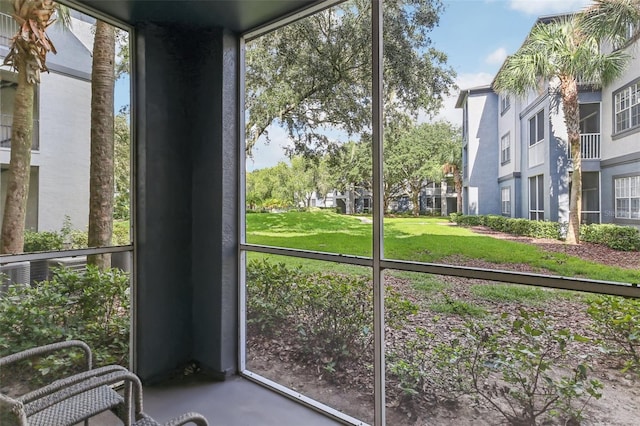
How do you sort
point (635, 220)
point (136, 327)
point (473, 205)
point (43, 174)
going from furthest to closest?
point (136, 327)
point (43, 174)
point (473, 205)
point (635, 220)

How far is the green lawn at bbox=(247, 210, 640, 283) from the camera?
1744mm

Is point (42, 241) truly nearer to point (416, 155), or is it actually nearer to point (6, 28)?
point (6, 28)

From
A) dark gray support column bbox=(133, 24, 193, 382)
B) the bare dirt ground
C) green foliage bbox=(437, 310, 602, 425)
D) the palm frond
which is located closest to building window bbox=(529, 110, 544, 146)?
the palm frond

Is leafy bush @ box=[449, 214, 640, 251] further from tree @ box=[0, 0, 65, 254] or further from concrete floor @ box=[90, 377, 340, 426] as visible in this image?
tree @ box=[0, 0, 65, 254]

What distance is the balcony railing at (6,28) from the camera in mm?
2219

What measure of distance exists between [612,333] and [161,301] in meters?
2.91

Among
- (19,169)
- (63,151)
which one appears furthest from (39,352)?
(63,151)

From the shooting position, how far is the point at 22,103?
7.62 feet

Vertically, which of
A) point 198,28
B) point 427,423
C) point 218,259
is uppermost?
point 198,28

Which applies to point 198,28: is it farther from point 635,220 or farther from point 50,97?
point 635,220

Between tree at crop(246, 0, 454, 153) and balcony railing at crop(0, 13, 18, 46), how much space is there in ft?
4.96

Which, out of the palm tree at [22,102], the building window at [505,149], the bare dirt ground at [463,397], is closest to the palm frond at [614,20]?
the building window at [505,149]

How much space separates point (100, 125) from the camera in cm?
269

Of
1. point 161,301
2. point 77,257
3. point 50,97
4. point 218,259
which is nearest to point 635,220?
point 218,259
